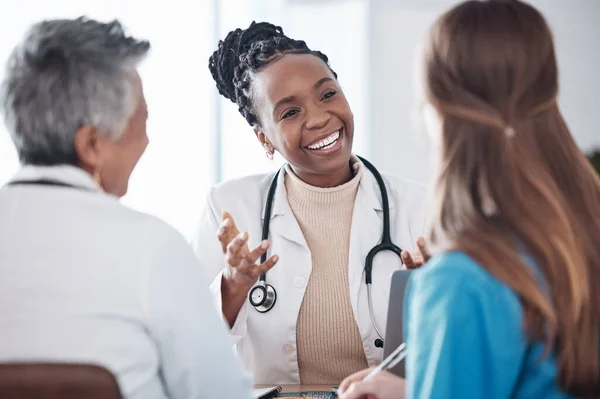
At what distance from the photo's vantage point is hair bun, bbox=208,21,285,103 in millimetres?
2293

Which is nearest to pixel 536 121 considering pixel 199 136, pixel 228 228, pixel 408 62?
pixel 228 228

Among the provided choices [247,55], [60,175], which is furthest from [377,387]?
[247,55]

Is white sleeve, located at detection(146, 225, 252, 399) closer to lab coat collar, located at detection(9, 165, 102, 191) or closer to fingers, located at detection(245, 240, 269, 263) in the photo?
lab coat collar, located at detection(9, 165, 102, 191)

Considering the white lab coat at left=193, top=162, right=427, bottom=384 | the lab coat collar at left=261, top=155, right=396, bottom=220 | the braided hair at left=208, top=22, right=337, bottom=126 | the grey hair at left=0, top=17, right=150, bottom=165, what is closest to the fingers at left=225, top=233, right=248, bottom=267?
the white lab coat at left=193, top=162, right=427, bottom=384

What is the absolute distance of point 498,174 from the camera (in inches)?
44.8

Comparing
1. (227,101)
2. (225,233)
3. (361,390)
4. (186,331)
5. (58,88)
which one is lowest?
(361,390)

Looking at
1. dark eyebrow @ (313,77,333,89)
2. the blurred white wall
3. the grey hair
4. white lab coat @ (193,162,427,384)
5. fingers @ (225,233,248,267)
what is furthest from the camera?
the blurred white wall

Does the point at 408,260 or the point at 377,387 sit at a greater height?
the point at 408,260

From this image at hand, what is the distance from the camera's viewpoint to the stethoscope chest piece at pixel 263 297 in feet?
6.80

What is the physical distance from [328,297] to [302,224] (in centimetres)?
23

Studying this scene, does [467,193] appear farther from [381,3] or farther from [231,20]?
[381,3]

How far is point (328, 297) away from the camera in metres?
2.11

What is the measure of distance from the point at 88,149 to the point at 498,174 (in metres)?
0.68

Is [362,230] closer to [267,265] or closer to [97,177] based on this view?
[267,265]
